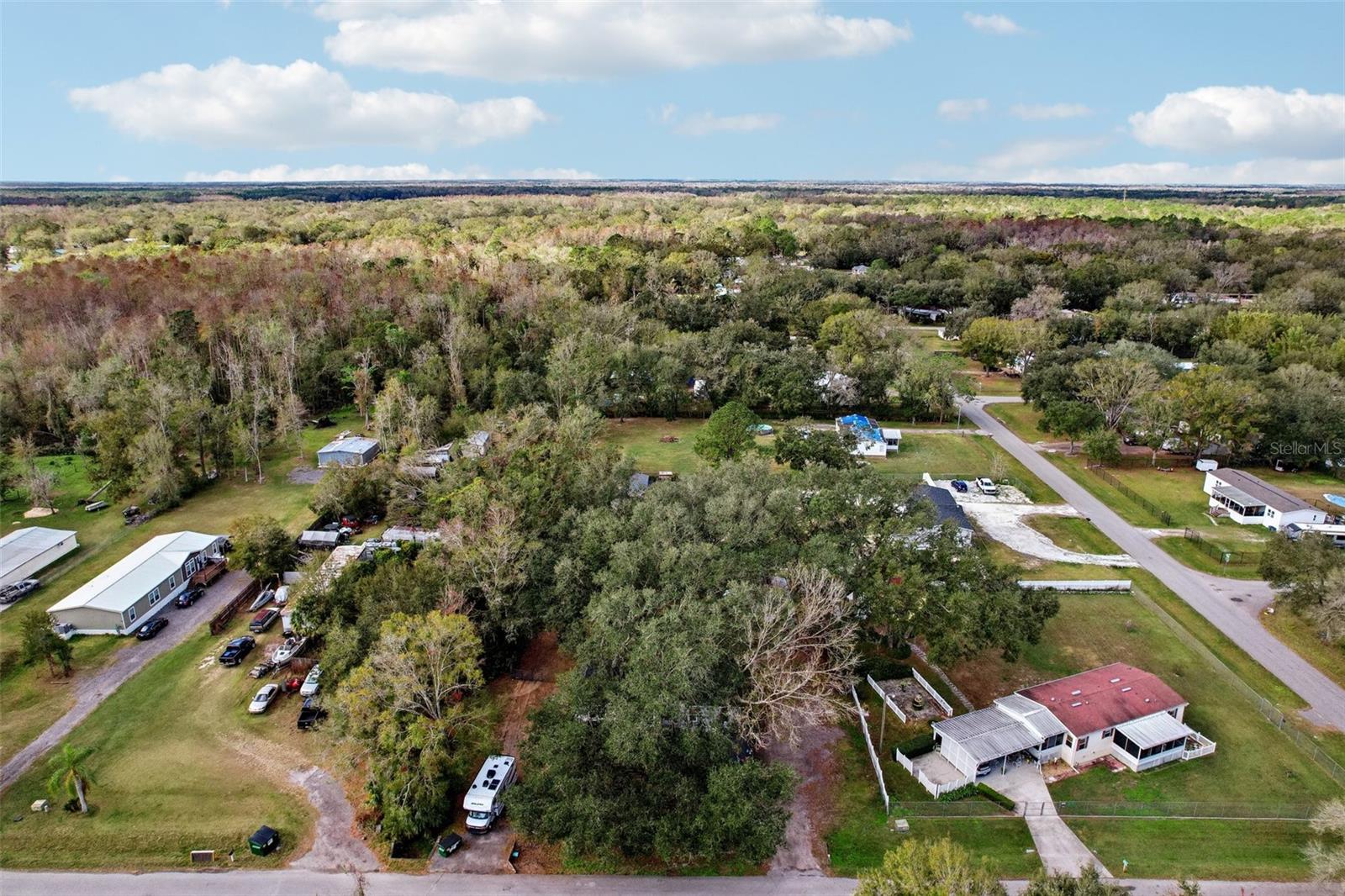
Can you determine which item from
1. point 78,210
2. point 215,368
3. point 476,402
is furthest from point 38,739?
point 78,210

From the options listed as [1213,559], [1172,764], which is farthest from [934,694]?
[1213,559]

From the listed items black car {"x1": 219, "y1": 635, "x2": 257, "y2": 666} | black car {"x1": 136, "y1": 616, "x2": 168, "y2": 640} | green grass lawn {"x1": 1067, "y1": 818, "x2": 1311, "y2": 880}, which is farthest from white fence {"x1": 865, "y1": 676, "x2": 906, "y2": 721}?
black car {"x1": 136, "y1": 616, "x2": 168, "y2": 640}

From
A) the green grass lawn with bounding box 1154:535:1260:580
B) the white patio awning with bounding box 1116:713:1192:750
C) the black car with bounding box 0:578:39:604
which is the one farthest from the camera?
the green grass lawn with bounding box 1154:535:1260:580

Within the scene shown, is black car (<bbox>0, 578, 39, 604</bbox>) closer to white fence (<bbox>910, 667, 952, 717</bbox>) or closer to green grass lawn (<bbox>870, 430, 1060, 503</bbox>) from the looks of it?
white fence (<bbox>910, 667, 952, 717</bbox>)

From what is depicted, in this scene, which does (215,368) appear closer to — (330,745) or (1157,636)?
(330,745)

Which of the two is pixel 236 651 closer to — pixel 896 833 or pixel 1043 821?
pixel 896 833
